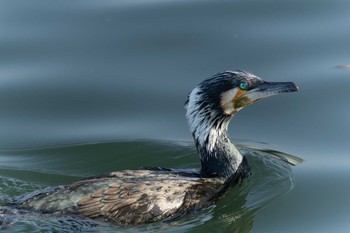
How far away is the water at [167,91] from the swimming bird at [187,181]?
191 millimetres

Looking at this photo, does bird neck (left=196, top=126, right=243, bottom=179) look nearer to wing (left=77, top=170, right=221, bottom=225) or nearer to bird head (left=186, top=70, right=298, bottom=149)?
bird head (left=186, top=70, right=298, bottom=149)

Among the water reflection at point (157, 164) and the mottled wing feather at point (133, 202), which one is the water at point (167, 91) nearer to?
the water reflection at point (157, 164)

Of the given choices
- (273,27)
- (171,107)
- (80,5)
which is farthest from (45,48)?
(273,27)

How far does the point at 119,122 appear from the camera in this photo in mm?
13266

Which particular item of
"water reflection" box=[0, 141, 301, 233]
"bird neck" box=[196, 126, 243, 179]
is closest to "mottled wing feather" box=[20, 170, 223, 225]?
"water reflection" box=[0, 141, 301, 233]

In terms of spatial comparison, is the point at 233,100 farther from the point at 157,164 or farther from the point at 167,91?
the point at 167,91

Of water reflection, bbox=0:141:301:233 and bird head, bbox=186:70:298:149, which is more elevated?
bird head, bbox=186:70:298:149

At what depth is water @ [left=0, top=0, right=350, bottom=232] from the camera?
1195 centimetres

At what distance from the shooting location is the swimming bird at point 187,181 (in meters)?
11.0

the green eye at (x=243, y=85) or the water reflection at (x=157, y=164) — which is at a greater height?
the green eye at (x=243, y=85)

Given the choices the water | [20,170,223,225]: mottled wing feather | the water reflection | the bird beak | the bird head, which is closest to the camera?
[20,170,223,225]: mottled wing feather

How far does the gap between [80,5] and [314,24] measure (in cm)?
310

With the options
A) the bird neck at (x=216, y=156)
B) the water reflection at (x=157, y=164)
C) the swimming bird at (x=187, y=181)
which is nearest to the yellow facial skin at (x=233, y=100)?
the swimming bird at (x=187, y=181)

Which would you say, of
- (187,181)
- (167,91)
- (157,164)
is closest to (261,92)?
(187,181)
